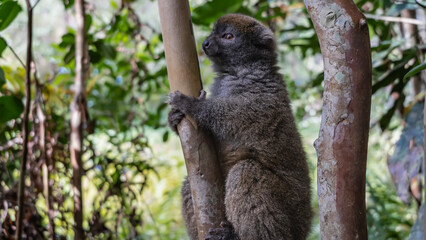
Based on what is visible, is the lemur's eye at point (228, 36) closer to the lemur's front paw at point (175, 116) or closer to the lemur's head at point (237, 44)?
the lemur's head at point (237, 44)

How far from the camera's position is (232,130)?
3.56 meters

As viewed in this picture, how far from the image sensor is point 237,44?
426cm

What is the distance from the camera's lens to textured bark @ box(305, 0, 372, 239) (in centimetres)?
220

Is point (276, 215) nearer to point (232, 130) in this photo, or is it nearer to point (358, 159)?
point (232, 130)

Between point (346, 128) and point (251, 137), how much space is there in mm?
1436

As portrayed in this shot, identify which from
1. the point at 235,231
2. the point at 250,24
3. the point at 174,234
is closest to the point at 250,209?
the point at 235,231

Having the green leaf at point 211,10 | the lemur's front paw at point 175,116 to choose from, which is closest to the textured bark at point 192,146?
the lemur's front paw at point 175,116

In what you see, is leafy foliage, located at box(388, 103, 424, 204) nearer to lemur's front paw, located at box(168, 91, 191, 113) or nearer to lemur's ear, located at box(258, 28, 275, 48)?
lemur's ear, located at box(258, 28, 275, 48)

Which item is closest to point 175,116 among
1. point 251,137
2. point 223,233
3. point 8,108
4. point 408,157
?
point 251,137

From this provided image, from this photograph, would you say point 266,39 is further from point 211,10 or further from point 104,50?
point 104,50

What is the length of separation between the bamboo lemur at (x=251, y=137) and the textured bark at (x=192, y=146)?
0.54 ft

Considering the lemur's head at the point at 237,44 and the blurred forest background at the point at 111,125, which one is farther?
the lemur's head at the point at 237,44

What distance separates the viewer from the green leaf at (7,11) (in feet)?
11.8

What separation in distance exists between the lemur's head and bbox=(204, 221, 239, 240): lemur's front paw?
5.40 ft
